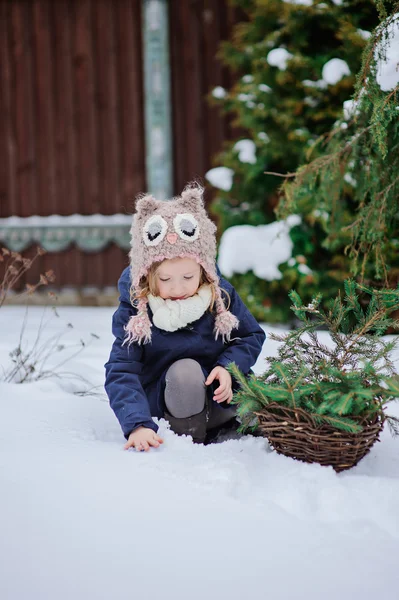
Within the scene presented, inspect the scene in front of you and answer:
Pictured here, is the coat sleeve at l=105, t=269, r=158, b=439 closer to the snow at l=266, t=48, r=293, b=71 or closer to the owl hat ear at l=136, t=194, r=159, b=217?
the owl hat ear at l=136, t=194, r=159, b=217

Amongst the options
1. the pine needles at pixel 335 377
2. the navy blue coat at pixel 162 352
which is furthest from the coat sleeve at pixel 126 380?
the pine needles at pixel 335 377

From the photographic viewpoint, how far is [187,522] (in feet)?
5.26

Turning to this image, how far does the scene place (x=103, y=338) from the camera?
165 inches

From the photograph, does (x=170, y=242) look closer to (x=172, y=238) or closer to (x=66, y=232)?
(x=172, y=238)

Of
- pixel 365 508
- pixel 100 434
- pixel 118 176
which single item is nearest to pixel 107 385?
pixel 100 434

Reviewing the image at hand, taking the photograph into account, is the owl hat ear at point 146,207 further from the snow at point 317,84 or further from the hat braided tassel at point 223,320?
the snow at point 317,84

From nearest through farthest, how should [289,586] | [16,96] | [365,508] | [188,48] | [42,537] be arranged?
[289,586] < [42,537] < [365,508] < [188,48] < [16,96]

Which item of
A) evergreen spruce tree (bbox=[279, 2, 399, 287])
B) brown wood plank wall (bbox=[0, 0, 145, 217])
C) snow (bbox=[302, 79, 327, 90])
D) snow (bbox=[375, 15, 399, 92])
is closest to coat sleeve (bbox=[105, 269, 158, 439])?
evergreen spruce tree (bbox=[279, 2, 399, 287])

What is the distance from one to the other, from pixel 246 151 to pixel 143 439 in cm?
345

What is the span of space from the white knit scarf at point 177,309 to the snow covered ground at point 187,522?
395mm

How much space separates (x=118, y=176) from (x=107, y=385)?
476cm

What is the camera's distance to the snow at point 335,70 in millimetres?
4424

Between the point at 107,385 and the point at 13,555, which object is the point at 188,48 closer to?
the point at 107,385

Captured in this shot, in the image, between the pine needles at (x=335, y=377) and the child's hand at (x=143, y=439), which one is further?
the child's hand at (x=143, y=439)
